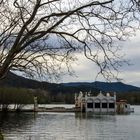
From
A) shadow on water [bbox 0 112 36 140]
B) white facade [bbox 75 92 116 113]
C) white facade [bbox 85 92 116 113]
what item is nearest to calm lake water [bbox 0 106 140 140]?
shadow on water [bbox 0 112 36 140]

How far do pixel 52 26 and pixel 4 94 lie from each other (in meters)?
121

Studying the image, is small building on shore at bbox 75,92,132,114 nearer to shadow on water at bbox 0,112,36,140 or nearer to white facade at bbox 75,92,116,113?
white facade at bbox 75,92,116,113

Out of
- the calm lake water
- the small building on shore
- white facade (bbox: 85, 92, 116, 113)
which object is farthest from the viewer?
white facade (bbox: 85, 92, 116, 113)

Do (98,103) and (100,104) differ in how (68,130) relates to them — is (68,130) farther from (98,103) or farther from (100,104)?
(98,103)

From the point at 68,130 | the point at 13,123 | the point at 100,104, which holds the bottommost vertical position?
the point at 68,130

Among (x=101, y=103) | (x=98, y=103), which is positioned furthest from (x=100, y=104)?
(x=98, y=103)

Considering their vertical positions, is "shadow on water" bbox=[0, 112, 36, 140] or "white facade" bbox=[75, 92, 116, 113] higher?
"white facade" bbox=[75, 92, 116, 113]

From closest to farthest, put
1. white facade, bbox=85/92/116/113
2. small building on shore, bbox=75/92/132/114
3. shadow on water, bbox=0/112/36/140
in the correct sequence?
shadow on water, bbox=0/112/36/140 → small building on shore, bbox=75/92/132/114 → white facade, bbox=85/92/116/113

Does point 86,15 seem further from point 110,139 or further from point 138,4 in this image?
point 110,139

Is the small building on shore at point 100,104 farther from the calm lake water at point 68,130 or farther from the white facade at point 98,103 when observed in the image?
the calm lake water at point 68,130

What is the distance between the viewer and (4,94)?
134 metres

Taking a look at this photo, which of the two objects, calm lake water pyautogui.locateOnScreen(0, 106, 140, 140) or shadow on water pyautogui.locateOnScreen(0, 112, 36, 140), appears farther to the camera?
shadow on water pyautogui.locateOnScreen(0, 112, 36, 140)

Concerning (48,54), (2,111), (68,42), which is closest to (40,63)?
(48,54)

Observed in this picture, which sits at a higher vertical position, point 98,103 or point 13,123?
point 98,103
